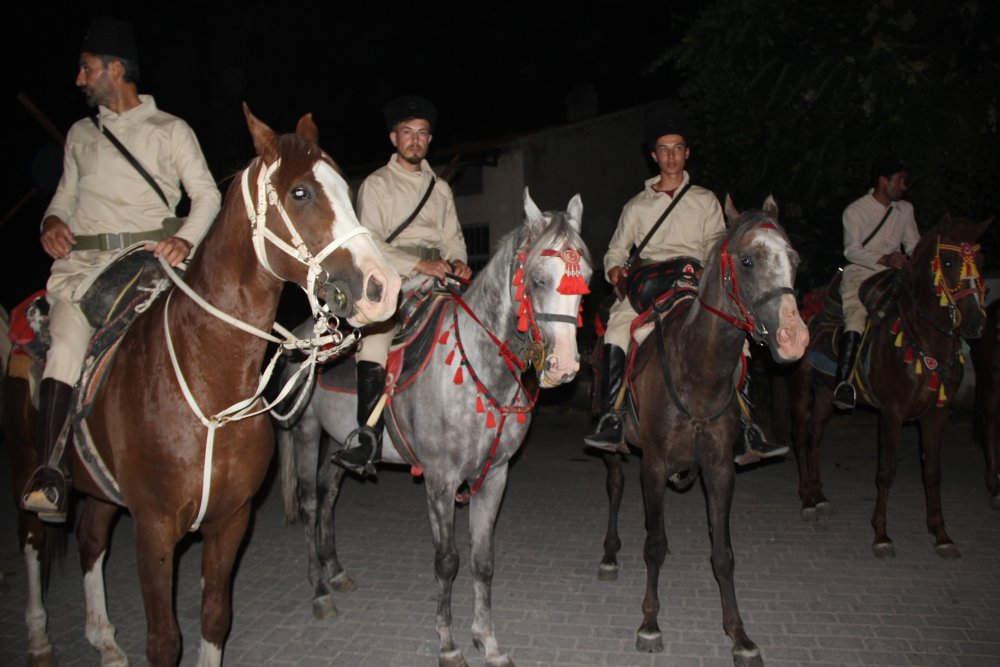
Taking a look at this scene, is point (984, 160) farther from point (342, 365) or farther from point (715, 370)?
point (342, 365)

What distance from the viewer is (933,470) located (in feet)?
18.9

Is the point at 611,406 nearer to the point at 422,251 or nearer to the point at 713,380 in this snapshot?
the point at 713,380

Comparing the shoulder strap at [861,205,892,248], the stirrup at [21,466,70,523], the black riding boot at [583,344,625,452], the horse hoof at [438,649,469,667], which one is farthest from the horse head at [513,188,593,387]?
the shoulder strap at [861,205,892,248]

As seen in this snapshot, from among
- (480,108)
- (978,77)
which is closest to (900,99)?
(978,77)

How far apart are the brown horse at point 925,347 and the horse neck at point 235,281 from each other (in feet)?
17.6

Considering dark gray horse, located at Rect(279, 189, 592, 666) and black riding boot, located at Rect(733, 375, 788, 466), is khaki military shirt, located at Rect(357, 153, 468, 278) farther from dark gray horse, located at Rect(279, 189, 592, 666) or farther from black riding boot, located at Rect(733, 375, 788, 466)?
black riding boot, located at Rect(733, 375, 788, 466)

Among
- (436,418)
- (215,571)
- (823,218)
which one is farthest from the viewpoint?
(823,218)

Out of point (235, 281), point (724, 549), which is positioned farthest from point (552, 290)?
point (724, 549)

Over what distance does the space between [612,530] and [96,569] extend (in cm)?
374

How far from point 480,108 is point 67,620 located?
1203 inches

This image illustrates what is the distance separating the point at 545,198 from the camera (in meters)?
17.4

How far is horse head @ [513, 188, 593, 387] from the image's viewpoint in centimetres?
337

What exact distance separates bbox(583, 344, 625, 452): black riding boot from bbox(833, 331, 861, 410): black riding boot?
8.74 ft

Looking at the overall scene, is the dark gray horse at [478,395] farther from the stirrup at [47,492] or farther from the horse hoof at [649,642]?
the stirrup at [47,492]
